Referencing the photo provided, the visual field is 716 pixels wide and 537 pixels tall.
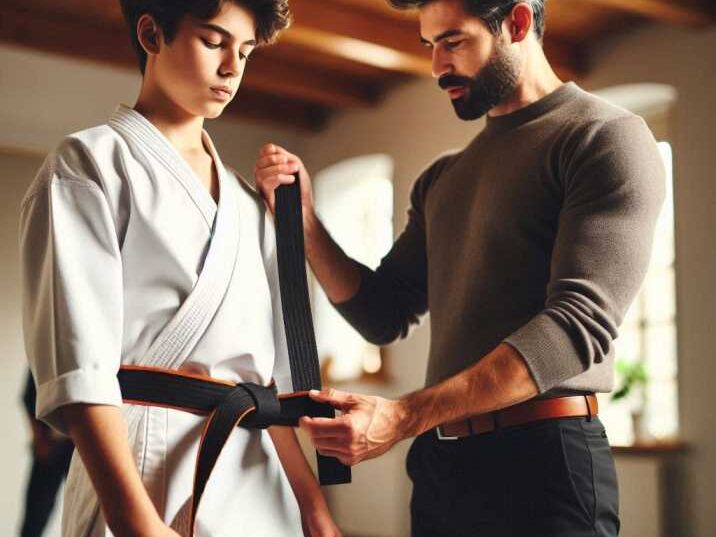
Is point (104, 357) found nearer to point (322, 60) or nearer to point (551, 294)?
point (551, 294)

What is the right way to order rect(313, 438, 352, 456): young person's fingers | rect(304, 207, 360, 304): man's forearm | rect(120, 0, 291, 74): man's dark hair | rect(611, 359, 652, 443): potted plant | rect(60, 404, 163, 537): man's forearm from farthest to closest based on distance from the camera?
rect(611, 359, 652, 443): potted plant → rect(304, 207, 360, 304): man's forearm → rect(313, 438, 352, 456): young person's fingers → rect(120, 0, 291, 74): man's dark hair → rect(60, 404, 163, 537): man's forearm

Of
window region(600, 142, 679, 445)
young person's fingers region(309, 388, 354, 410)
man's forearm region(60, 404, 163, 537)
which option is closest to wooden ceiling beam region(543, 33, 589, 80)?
window region(600, 142, 679, 445)

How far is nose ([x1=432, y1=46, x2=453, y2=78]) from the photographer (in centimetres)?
196

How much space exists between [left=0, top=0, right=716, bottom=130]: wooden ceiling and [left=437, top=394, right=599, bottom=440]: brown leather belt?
272 centimetres

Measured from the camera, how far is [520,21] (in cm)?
195

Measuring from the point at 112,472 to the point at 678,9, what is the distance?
3621 millimetres

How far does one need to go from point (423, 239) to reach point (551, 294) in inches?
24.9

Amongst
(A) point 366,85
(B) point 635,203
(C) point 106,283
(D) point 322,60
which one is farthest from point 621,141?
(A) point 366,85

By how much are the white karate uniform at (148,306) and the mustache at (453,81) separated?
2.61 ft

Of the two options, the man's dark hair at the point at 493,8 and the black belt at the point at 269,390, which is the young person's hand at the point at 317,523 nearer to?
the black belt at the point at 269,390

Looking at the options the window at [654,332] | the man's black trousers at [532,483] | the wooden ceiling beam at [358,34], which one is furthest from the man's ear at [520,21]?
the wooden ceiling beam at [358,34]

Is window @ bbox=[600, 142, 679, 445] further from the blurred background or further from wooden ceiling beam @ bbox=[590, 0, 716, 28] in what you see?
wooden ceiling beam @ bbox=[590, 0, 716, 28]

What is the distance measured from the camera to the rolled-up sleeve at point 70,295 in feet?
3.53

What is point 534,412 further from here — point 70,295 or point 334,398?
point 70,295
